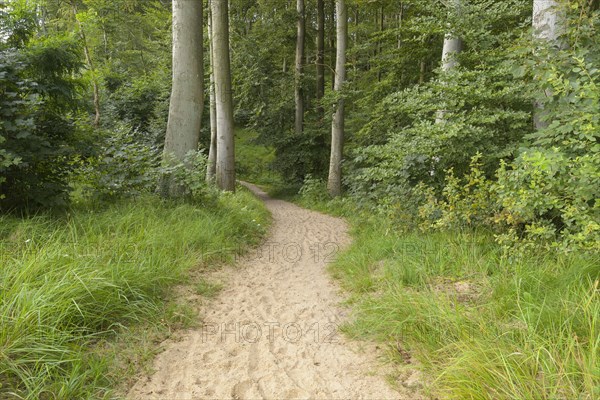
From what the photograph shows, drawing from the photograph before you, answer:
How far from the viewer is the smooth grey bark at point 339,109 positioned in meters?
11.0

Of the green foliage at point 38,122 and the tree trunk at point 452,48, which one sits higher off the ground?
the tree trunk at point 452,48

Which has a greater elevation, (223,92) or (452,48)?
(452,48)

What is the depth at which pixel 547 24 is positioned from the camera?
4.05 m

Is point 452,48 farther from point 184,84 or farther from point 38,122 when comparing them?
point 38,122

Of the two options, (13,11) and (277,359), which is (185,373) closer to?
(277,359)

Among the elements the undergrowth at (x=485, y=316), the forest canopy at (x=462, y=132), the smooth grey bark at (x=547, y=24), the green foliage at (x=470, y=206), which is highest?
the smooth grey bark at (x=547, y=24)

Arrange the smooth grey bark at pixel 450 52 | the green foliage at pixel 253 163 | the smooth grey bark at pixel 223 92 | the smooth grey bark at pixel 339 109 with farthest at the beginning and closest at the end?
1. the green foliage at pixel 253 163
2. the smooth grey bark at pixel 339 109
3. the smooth grey bark at pixel 223 92
4. the smooth grey bark at pixel 450 52

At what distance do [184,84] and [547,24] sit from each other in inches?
220

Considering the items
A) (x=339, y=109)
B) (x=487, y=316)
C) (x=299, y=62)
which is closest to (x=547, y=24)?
(x=487, y=316)

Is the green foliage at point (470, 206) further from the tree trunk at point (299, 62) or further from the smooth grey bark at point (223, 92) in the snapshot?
the tree trunk at point (299, 62)

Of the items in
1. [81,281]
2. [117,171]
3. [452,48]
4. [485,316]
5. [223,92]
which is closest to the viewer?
[485,316]

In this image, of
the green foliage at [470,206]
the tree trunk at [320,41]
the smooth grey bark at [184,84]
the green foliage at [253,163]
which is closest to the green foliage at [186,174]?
the smooth grey bark at [184,84]

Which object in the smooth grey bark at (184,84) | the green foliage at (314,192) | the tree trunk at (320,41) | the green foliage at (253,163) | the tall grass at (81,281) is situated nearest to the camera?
the tall grass at (81,281)

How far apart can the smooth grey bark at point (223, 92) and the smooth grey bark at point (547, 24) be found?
702cm
